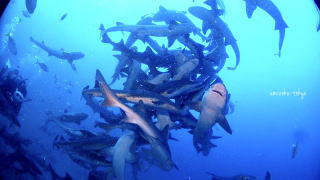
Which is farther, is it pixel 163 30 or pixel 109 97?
pixel 163 30

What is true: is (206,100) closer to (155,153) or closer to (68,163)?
(155,153)

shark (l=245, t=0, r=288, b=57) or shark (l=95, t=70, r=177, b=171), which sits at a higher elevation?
shark (l=245, t=0, r=288, b=57)

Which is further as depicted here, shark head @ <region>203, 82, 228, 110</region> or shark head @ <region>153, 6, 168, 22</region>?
shark head @ <region>153, 6, 168, 22</region>

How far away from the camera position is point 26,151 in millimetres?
5965

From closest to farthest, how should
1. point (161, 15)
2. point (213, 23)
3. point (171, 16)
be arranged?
point (213, 23)
point (171, 16)
point (161, 15)

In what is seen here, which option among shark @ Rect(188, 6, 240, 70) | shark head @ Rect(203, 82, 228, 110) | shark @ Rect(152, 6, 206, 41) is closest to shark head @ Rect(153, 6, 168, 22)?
shark @ Rect(152, 6, 206, 41)

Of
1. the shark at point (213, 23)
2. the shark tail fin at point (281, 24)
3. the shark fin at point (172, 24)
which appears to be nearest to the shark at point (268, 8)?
the shark tail fin at point (281, 24)

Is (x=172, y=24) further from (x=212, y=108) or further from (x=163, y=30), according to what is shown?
(x=212, y=108)

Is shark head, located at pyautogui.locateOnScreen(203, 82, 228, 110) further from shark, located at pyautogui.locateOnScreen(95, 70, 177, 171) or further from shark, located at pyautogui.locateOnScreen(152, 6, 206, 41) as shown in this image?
shark, located at pyautogui.locateOnScreen(152, 6, 206, 41)

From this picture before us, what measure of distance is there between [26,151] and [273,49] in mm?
17878

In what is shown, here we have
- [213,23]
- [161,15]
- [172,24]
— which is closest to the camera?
[172,24]

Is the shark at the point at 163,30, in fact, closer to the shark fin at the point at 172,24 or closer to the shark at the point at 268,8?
the shark fin at the point at 172,24

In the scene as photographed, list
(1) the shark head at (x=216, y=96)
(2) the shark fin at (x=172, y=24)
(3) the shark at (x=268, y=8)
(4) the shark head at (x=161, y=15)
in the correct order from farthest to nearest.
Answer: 1. (4) the shark head at (x=161, y=15)
2. (3) the shark at (x=268, y=8)
3. (2) the shark fin at (x=172, y=24)
4. (1) the shark head at (x=216, y=96)

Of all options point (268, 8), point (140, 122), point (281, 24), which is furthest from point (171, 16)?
point (140, 122)
